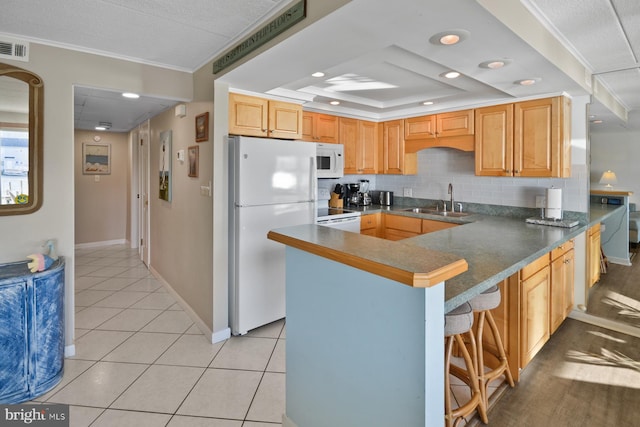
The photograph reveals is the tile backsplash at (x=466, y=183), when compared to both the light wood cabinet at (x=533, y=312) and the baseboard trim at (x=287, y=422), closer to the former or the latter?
the light wood cabinet at (x=533, y=312)

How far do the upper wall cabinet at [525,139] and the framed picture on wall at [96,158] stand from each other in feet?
20.3

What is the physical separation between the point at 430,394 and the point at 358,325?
1.16ft

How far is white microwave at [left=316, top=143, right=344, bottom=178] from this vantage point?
3.96 metres

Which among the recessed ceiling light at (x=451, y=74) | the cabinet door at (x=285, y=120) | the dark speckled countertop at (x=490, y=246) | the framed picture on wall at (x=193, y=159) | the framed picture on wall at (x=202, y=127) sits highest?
the recessed ceiling light at (x=451, y=74)

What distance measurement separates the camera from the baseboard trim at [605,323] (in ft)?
9.85

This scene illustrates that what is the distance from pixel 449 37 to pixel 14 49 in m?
2.79

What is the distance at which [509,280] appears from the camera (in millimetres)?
2168

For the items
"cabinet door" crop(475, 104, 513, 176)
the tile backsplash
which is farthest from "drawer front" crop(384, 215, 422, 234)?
"cabinet door" crop(475, 104, 513, 176)

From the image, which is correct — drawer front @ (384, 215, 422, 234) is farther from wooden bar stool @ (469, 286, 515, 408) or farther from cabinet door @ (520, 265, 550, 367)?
wooden bar stool @ (469, 286, 515, 408)

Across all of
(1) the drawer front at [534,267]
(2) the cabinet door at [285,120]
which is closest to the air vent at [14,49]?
(2) the cabinet door at [285,120]

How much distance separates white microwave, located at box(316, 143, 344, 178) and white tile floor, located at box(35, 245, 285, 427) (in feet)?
5.81

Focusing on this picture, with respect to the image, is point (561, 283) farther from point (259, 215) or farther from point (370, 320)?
point (259, 215)

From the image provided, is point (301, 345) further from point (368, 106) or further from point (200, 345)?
point (368, 106)

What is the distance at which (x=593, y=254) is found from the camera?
374cm
